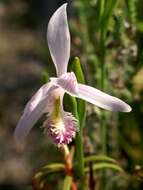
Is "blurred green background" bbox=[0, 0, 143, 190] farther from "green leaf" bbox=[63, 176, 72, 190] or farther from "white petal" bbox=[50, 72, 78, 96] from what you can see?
"green leaf" bbox=[63, 176, 72, 190]

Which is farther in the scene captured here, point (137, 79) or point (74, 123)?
point (137, 79)

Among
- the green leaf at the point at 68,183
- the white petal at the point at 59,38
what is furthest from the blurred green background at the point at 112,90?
the green leaf at the point at 68,183

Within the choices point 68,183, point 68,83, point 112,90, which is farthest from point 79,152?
point 112,90

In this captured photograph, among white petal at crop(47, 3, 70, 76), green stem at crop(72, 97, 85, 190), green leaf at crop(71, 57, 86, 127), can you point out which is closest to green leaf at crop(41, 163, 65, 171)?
green stem at crop(72, 97, 85, 190)

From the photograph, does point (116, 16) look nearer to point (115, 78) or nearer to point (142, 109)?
point (115, 78)

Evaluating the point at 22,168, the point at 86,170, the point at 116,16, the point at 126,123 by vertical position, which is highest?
the point at 116,16

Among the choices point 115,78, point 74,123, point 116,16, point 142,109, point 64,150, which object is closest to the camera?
point 74,123

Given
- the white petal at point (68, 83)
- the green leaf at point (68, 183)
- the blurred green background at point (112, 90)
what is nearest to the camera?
the white petal at point (68, 83)

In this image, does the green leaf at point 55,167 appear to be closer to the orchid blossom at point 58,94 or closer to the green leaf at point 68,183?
the green leaf at point 68,183

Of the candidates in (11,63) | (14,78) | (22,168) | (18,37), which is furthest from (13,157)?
(18,37)
